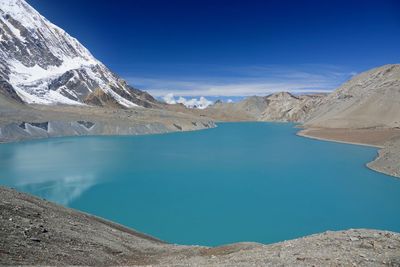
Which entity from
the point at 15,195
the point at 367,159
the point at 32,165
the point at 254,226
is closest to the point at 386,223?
the point at 254,226

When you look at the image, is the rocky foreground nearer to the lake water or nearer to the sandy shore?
the lake water

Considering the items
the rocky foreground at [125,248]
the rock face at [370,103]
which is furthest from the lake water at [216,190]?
the rock face at [370,103]

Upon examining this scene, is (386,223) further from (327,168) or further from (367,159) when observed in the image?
(367,159)

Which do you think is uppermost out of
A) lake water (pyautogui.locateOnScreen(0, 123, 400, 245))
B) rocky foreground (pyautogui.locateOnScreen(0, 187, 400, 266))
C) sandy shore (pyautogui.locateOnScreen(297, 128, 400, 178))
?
rocky foreground (pyautogui.locateOnScreen(0, 187, 400, 266))

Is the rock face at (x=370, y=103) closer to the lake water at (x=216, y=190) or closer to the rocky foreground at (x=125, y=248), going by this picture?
the lake water at (x=216, y=190)

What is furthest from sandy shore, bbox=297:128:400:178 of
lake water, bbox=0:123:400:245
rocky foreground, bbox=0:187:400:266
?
rocky foreground, bbox=0:187:400:266

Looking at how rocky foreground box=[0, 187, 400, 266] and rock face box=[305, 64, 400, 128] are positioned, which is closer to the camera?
rocky foreground box=[0, 187, 400, 266]

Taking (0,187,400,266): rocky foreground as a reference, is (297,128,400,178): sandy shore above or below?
below
